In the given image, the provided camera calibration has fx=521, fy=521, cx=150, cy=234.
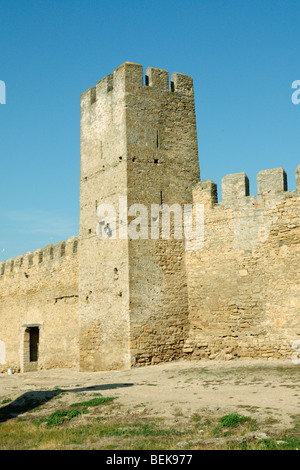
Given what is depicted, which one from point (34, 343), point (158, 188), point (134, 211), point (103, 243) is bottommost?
point (34, 343)

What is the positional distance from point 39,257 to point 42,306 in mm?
1848

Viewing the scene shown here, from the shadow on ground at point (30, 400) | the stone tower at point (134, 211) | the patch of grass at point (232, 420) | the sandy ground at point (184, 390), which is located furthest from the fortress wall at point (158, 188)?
the patch of grass at point (232, 420)

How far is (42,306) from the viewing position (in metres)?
→ 18.6

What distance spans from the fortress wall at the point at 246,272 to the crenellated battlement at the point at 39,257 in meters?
4.66

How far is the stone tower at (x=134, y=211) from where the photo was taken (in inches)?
518

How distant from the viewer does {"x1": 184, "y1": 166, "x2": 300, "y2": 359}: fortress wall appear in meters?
12.1

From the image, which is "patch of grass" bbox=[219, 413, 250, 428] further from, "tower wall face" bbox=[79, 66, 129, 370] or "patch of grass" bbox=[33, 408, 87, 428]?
"tower wall face" bbox=[79, 66, 129, 370]

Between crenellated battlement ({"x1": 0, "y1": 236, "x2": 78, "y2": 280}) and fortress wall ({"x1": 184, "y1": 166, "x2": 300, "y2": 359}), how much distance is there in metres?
4.66

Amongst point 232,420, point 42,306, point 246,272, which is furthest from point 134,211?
point 232,420

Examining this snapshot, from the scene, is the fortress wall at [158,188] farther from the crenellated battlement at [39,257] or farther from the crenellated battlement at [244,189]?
the crenellated battlement at [39,257]

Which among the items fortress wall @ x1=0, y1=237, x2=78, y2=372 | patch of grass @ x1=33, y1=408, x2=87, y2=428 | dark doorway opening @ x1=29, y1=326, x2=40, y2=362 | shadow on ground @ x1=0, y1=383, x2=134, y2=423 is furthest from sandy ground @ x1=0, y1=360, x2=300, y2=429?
dark doorway opening @ x1=29, y1=326, x2=40, y2=362

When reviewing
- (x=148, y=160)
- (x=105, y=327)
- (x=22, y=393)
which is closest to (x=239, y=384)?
(x=22, y=393)

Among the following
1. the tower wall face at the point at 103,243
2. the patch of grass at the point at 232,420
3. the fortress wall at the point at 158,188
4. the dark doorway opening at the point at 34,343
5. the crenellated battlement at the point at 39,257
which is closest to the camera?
the patch of grass at the point at 232,420

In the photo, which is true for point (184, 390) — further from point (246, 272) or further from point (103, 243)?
point (103, 243)
